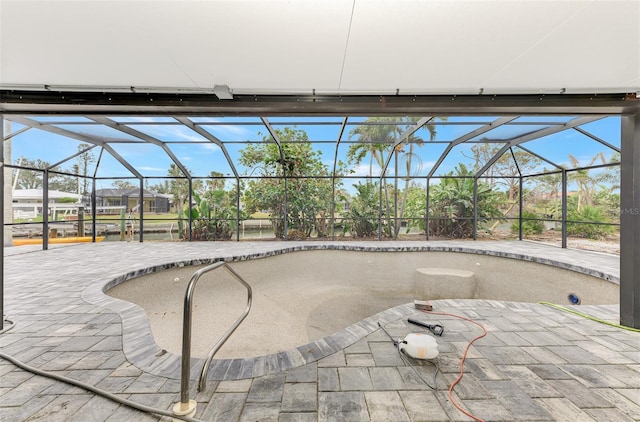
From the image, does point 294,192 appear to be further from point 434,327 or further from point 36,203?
point 36,203

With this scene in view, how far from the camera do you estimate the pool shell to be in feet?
13.3

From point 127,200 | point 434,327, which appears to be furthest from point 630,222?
point 127,200

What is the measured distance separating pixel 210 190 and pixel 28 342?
7584 mm

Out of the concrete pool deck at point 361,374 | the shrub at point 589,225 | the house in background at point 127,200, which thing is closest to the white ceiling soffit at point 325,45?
the concrete pool deck at point 361,374

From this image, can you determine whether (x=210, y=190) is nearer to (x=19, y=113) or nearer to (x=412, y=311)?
(x=19, y=113)

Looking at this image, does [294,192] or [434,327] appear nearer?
[434,327]

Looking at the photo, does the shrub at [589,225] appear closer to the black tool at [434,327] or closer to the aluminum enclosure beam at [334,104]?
the aluminum enclosure beam at [334,104]

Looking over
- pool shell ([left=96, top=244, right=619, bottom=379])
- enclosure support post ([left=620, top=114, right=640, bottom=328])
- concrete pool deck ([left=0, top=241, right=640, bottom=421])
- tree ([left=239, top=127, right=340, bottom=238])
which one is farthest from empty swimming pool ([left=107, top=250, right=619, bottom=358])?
tree ([left=239, top=127, right=340, bottom=238])

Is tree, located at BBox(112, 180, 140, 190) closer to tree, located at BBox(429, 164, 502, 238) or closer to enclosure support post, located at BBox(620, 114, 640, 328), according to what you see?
tree, located at BBox(429, 164, 502, 238)

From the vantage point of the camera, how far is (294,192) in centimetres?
Result: 902

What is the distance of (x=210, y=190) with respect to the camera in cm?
934

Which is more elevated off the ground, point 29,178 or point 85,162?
point 85,162

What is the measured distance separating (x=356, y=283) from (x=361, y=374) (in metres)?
4.78

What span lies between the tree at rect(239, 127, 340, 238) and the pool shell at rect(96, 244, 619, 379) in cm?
250
